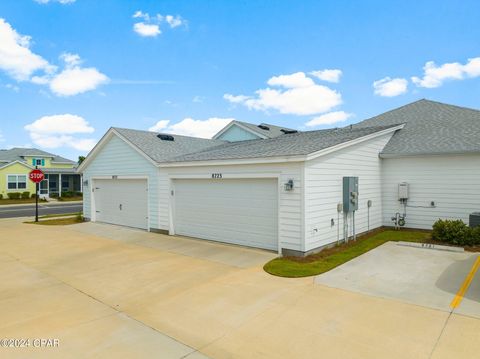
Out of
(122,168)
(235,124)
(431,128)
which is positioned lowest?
(122,168)

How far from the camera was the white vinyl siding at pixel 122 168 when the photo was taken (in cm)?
1269

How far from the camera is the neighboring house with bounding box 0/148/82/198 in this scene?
33.6 meters

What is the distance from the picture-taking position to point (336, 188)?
9508 millimetres

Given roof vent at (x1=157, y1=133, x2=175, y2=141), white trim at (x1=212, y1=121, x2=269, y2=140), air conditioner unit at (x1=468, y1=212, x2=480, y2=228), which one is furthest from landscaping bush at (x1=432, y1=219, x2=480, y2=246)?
white trim at (x1=212, y1=121, x2=269, y2=140)

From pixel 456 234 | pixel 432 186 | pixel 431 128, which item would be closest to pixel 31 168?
pixel 431 128

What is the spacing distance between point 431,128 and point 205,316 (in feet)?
43.5

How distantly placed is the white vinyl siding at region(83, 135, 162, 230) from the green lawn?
20.2ft

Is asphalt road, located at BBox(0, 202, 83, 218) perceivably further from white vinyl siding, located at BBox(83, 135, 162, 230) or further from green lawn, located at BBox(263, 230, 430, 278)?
green lawn, located at BBox(263, 230, 430, 278)

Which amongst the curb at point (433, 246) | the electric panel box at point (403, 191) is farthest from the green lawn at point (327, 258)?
the electric panel box at point (403, 191)

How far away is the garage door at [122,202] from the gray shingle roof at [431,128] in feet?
34.4

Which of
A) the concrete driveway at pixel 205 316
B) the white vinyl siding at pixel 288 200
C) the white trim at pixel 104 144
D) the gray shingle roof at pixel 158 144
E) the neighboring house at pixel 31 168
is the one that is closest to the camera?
the concrete driveway at pixel 205 316

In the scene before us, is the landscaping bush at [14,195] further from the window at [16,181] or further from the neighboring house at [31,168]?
the window at [16,181]

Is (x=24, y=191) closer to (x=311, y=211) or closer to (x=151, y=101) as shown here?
(x=151, y=101)

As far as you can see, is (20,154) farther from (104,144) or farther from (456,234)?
(456,234)
